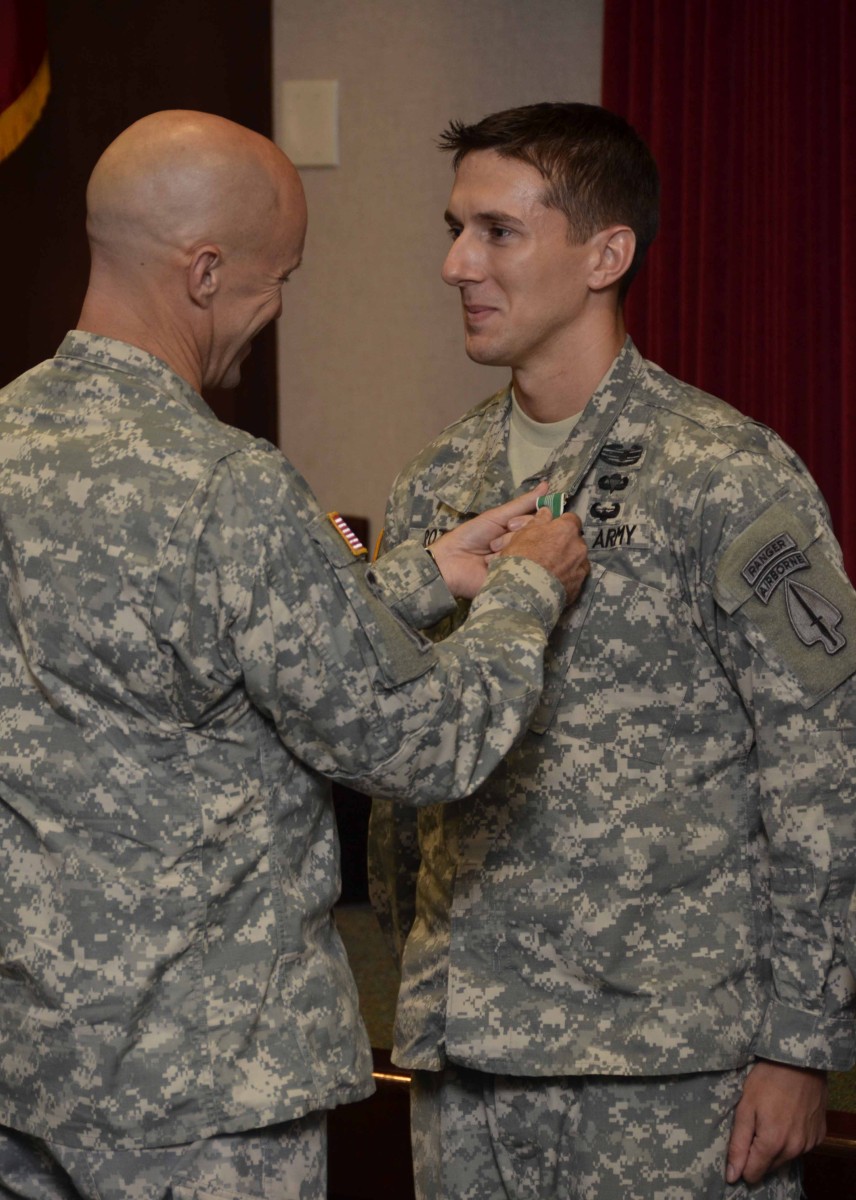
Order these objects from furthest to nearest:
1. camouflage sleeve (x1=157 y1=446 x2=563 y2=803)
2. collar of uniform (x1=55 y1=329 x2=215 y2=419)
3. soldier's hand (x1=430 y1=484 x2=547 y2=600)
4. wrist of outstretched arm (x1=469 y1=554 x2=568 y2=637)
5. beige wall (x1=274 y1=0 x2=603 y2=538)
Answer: beige wall (x1=274 y1=0 x2=603 y2=538) → soldier's hand (x1=430 y1=484 x2=547 y2=600) → wrist of outstretched arm (x1=469 y1=554 x2=568 y2=637) → collar of uniform (x1=55 y1=329 x2=215 y2=419) → camouflage sleeve (x1=157 y1=446 x2=563 y2=803)

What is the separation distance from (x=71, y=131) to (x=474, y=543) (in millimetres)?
2414

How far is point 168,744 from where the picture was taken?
149 centimetres

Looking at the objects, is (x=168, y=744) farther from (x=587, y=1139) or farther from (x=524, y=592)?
(x=587, y=1139)

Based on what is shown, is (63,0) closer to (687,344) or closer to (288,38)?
(288,38)

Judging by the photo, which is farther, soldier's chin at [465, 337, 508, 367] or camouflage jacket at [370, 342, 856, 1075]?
soldier's chin at [465, 337, 508, 367]

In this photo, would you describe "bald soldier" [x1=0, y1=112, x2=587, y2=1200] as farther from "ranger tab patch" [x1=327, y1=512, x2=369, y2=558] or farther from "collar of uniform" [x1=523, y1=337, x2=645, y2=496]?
"collar of uniform" [x1=523, y1=337, x2=645, y2=496]

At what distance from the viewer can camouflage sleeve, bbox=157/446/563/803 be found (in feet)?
4.75

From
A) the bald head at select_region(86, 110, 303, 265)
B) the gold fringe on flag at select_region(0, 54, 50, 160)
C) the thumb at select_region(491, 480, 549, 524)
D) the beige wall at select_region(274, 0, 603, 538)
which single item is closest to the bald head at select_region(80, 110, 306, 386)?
the bald head at select_region(86, 110, 303, 265)

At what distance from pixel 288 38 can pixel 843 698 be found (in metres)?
3.40

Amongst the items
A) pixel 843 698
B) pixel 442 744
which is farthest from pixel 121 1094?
pixel 843 698

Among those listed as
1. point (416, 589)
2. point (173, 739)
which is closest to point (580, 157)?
point (416, 589)

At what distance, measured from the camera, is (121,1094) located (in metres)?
1.46

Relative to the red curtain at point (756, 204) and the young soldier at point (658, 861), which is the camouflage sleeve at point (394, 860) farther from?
the red curtain at point (756, 204)

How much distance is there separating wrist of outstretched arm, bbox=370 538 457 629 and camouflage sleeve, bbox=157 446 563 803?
0.68 ft
